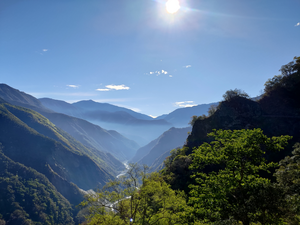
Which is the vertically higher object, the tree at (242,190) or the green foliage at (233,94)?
the green foliage at (233,94)

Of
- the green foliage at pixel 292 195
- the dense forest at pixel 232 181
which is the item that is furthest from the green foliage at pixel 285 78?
the green foliage at pixel 292 195

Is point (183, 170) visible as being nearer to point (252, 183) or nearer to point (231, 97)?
point (231, 97)

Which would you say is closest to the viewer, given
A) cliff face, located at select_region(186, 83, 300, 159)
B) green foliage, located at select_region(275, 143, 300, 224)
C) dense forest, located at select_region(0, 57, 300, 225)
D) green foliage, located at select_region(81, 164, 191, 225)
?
green foliage, located at select_region(275, 143, 300, 224)

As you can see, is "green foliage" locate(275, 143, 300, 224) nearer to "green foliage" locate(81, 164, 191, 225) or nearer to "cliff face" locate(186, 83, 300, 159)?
"green foliage" locate(81, 164, 191, 225)

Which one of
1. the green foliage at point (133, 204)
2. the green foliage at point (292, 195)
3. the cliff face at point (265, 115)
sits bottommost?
the green foliage at point (133, 204)

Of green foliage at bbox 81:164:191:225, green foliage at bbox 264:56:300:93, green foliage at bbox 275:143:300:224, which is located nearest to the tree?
green foliage at bbox 275:143:300:224

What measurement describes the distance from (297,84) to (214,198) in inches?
3112

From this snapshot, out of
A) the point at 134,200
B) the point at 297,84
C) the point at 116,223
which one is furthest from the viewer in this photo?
the point at 297,84

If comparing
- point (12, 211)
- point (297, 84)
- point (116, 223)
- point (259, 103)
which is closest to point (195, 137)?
point (259, 103)

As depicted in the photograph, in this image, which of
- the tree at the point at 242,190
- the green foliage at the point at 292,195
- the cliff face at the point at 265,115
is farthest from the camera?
the cliff face at the point at 265,115

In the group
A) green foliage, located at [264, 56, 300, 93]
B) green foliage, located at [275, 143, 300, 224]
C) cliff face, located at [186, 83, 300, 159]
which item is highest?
green foliage, located at [264, 56, 300, 93]

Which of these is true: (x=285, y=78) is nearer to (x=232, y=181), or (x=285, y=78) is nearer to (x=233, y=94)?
(x=233, y=94)

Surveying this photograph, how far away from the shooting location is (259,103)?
72250 mm

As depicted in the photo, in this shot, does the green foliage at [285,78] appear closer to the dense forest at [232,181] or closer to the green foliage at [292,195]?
the dense forest at [232,181]
